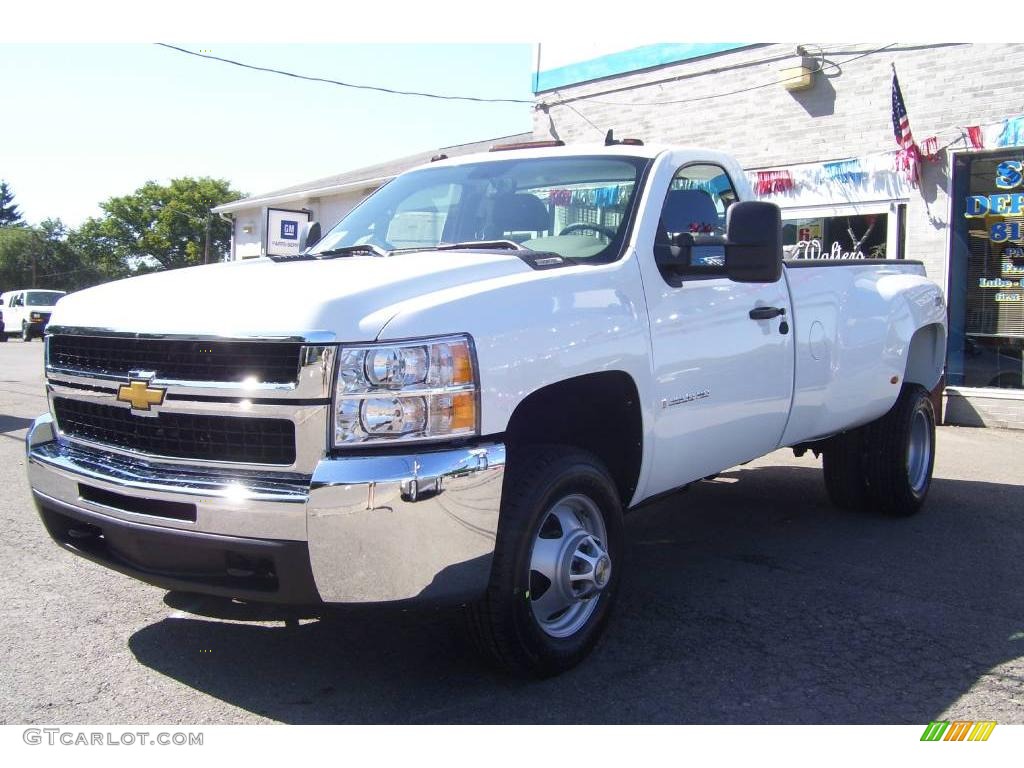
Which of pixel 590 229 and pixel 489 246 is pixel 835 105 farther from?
pixel 489 246

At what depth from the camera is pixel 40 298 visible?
3550 cm

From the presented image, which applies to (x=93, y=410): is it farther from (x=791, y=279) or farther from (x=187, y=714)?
(x=791, y=279)

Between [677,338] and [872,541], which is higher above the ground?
[677,338]

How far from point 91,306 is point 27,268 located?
241 feet

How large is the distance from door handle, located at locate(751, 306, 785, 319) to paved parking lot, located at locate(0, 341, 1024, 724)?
51.7 inches

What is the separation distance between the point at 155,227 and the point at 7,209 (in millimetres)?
31753

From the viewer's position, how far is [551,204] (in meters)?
4.39

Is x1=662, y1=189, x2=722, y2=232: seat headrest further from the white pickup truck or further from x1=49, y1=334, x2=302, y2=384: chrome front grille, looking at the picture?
x1=49, y1=334, x2=302, y2=384: chrome front grille

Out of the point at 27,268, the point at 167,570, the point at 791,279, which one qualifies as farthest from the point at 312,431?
the point at 27,268

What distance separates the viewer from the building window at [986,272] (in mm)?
10625

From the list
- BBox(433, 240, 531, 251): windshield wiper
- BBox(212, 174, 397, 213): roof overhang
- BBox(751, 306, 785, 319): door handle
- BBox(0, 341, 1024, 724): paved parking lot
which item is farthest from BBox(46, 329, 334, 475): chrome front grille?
BBox(212, 174, 397, 213): roof overhang

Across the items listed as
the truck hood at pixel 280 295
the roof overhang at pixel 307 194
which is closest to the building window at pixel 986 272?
the truck hood at pixel 280 295

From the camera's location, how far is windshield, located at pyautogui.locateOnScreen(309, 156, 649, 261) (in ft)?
13.7

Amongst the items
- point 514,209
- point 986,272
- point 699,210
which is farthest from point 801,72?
point 514,209
